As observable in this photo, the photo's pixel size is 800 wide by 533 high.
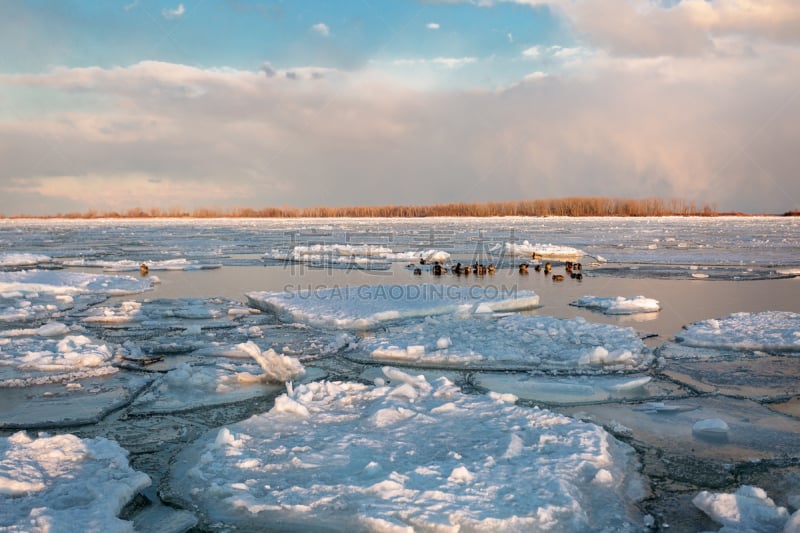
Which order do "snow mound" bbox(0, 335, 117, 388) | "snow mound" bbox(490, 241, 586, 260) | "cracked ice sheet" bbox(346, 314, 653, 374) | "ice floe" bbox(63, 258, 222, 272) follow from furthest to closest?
"snow mound" bbox(490, 241, 586, 260) < "ice floe" bbox(63, 258, 222, 272) < "cracked ice sheet" bbox(346, 314, 653, 374) < "snow mound" bbox(0, 335, 117, 388)

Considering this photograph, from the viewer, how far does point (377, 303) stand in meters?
10.6

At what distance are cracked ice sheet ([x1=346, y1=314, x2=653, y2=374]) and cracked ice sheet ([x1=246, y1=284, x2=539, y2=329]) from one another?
0.72m

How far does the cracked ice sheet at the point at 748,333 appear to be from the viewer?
25.9 feet

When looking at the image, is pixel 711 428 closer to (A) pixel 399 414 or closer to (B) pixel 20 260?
(A) pixel 399 414

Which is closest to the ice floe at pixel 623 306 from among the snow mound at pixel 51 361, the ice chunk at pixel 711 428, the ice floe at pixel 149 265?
the ice chunk at pixel 711 428

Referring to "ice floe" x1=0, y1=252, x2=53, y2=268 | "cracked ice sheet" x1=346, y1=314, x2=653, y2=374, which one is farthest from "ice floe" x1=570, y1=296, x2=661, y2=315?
"ice floe" x1=0, y1=252, x2=53, y2=268

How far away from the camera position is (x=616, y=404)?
19.1ft

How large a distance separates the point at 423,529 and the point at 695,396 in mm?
3646

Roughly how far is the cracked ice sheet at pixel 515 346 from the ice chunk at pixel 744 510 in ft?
10.2

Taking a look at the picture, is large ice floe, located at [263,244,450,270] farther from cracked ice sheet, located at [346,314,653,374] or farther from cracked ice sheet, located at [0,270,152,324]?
cracked ice sheet, located at [346,314,653,374]

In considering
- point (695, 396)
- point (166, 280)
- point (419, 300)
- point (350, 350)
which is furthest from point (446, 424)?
point (166, 280)

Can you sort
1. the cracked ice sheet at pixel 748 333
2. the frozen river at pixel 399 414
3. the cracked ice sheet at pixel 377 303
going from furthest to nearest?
1. the cracked ice sheet at pixel 377 303
2. the cracked ice sheet at pixel 748 333
3. the frozen river at pixel 399 414

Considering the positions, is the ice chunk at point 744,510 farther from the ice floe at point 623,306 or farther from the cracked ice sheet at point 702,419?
the ice floe at point 623,306

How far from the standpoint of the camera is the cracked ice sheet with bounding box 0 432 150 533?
3451mm
